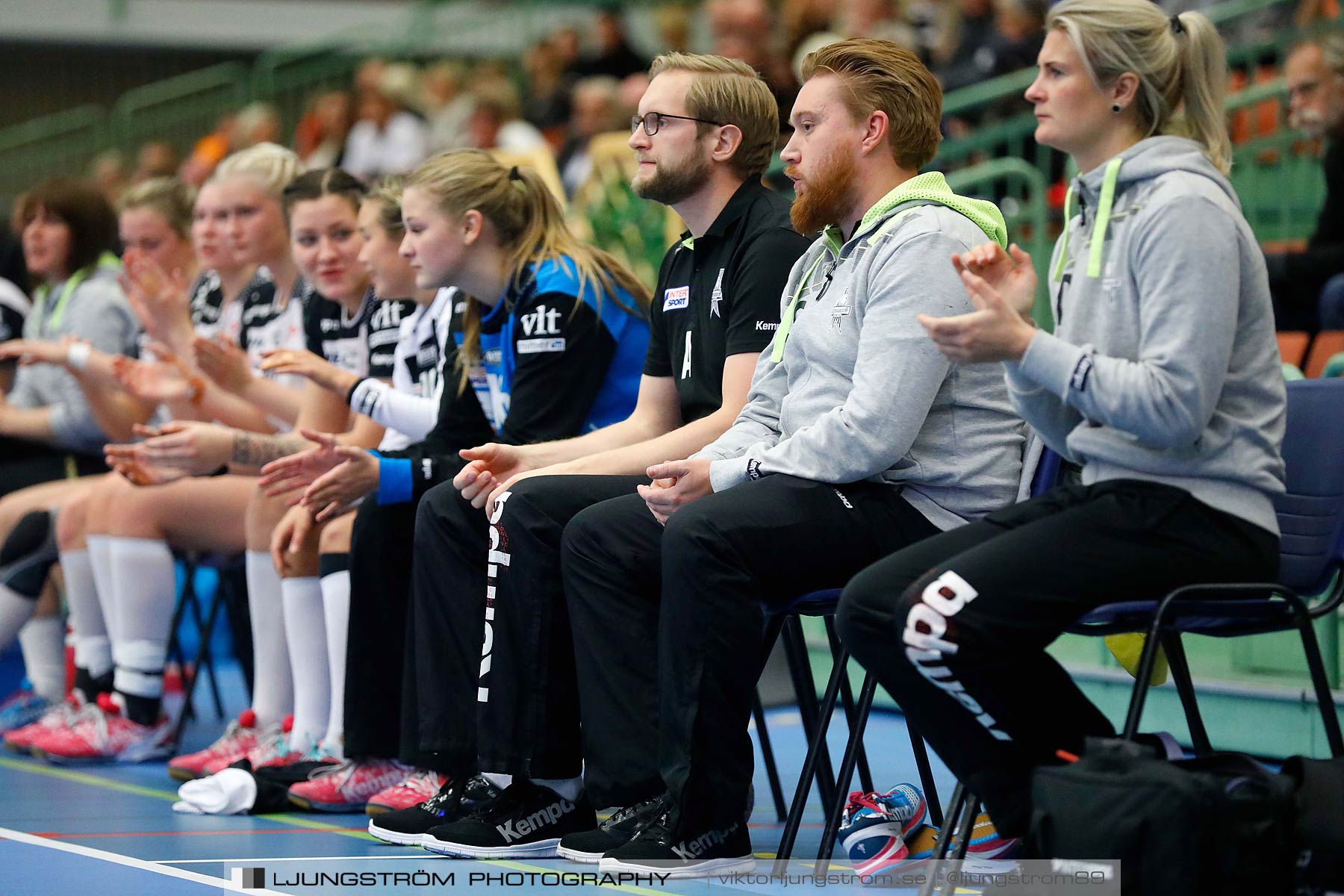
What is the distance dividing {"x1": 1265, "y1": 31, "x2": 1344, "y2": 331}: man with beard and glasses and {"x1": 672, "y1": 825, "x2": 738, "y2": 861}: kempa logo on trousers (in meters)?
3.01

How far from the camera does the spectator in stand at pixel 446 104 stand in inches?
448

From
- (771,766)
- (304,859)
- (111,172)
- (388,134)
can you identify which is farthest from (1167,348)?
(111,172)

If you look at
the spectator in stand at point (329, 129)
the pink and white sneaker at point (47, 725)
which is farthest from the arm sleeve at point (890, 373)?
the spectator in stand at point (329, 129)

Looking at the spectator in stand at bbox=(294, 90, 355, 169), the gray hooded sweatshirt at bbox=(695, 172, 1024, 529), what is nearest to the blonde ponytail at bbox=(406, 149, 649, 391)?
the gray hooded sweatshirt at bbox=(695, 172, 1024, 529)

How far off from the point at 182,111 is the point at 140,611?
408 inches

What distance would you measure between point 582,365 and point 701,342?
43 cm

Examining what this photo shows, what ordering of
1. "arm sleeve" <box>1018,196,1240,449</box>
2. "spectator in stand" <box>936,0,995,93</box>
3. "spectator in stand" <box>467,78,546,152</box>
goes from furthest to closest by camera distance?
"spectator in stand" <box>467,78,546,152</box> < "spectator in stand" <box>936,0,995,93</box> < "arm sleeve" <box>1018,196,1240,449</box>

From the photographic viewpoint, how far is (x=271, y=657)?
4.46m

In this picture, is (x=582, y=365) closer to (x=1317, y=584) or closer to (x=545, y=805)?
(x=545, y=805)

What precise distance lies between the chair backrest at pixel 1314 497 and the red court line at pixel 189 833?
2.07 metres

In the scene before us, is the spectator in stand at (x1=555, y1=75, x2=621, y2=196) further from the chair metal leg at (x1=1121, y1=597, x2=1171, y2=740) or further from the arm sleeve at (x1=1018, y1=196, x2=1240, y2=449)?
the chair metal leg at (x1=1121, y1=597, x2=1171, y2=740)

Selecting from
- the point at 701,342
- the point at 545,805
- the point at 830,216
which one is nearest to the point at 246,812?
the point at 545,805

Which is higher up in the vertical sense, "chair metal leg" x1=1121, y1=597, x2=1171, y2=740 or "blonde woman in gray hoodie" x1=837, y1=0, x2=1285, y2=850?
A: "blonde woman in gray hoodie" x1=837, y1=0, x2=1285, y2=850

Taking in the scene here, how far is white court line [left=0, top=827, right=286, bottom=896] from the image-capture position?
3.01 metres
